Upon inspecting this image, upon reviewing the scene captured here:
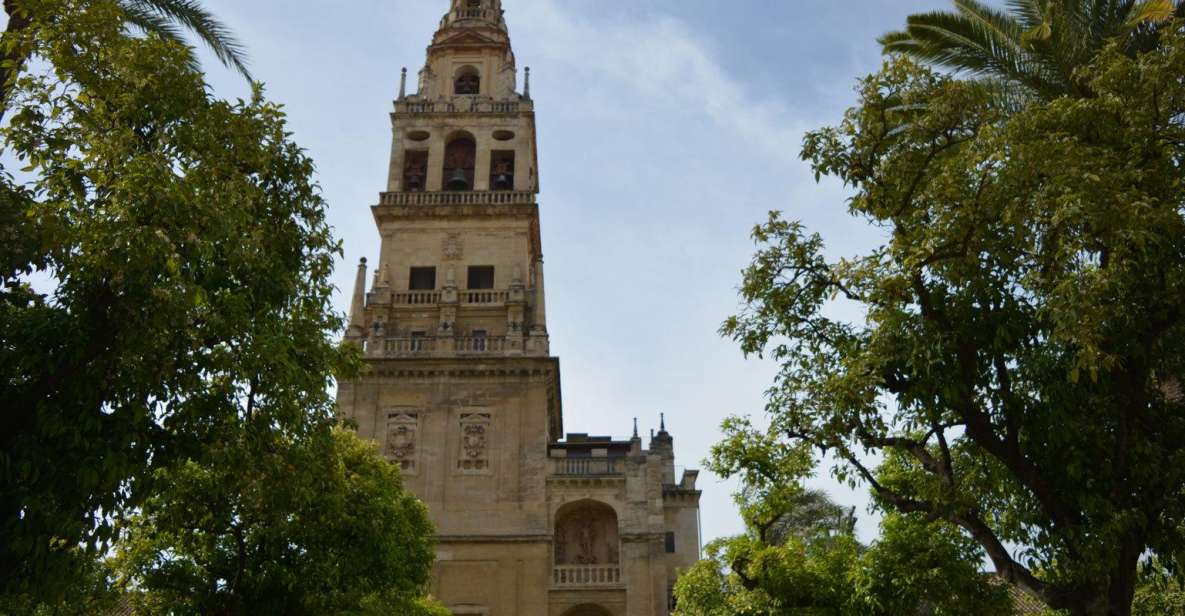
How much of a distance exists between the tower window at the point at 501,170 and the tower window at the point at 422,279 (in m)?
4.40

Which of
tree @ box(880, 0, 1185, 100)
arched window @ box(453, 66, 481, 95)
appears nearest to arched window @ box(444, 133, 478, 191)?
arched window @ box(453, 66, 481, 95)

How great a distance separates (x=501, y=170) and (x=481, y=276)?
16.5ft

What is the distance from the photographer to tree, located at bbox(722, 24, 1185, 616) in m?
11.4

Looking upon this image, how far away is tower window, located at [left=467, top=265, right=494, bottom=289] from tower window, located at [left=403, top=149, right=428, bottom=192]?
4.28 m

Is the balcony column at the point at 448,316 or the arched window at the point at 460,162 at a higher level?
the arched window at the point at 460,162

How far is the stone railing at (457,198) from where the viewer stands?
39.2 metres

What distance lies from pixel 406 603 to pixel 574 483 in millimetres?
14148

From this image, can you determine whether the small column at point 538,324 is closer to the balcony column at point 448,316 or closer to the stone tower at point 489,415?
the stone tower at point 489,415

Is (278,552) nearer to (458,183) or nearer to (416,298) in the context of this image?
(416,298)

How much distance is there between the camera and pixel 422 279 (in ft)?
127

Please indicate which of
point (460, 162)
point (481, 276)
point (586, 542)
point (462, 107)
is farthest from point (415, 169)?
point (586, 542)

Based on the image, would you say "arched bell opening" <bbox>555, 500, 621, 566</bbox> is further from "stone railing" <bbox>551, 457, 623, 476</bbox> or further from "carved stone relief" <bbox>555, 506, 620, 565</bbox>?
"stone railing" <bbox>551, 457, 623, 476</bbox>

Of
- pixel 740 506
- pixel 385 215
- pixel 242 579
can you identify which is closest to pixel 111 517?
pixel 242 579

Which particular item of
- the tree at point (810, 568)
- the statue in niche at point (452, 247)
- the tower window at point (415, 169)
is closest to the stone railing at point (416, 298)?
the statue in niche at point (452, 247)
